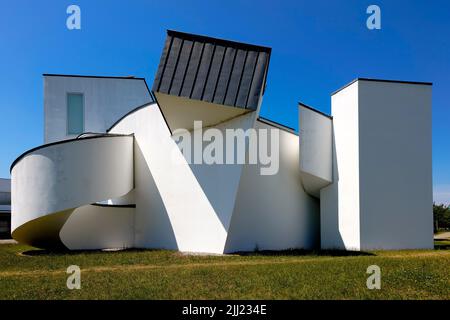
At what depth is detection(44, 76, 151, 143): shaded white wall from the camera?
1072 inches

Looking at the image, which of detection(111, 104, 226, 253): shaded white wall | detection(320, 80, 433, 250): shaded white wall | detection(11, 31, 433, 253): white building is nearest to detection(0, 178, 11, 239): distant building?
detection(11, 31, 433, 253): white building

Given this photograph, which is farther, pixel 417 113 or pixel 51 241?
pixel 51 241

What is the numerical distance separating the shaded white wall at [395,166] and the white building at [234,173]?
0.04m

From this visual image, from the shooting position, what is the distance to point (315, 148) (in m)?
17.3

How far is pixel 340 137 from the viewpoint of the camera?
56.2 ft

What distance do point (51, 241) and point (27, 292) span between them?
37.0 ft

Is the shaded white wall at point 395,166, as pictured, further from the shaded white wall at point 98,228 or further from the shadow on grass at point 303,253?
the shaded white wall at point 98,228

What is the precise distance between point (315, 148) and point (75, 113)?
18.4m

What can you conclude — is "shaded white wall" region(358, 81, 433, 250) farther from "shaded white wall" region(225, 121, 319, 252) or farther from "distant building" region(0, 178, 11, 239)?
"distant building" region(0, 178, 11, 239)

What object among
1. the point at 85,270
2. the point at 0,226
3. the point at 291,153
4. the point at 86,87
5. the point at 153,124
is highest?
the point at 86,87

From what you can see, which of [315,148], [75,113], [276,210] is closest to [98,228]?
[276,210]
